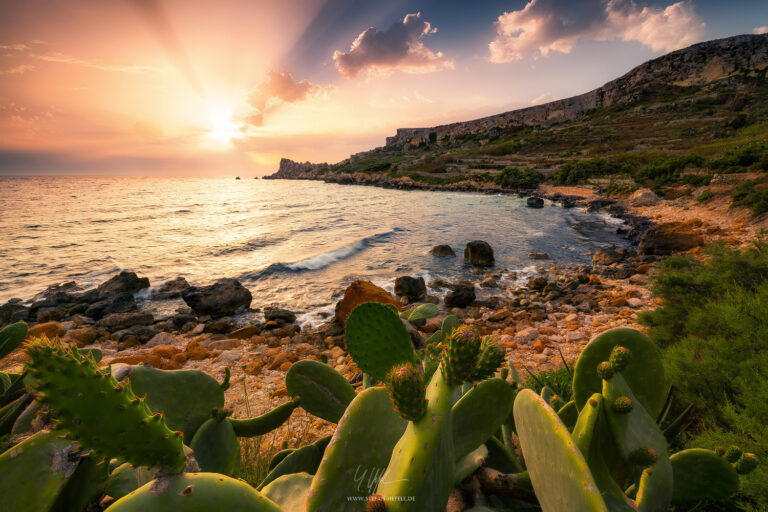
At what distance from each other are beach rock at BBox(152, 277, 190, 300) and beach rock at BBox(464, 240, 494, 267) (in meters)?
10.7

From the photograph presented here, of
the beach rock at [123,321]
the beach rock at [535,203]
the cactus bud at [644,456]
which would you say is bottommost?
the beach rock at [123,321]

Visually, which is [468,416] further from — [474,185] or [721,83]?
[721,83]

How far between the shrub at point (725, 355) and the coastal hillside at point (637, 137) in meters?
12.0

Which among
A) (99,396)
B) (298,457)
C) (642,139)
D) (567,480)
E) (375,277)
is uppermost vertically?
(642,139)

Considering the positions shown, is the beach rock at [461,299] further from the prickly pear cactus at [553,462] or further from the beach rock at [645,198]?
the beach rock at [645,198]

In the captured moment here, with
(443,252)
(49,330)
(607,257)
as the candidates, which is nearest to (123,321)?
(49,330)

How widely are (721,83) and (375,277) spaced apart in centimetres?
10711

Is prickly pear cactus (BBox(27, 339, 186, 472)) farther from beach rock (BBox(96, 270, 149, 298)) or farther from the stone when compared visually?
beach rock (BBox(96, 270, 149, 298))

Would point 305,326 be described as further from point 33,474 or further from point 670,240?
point 670,240

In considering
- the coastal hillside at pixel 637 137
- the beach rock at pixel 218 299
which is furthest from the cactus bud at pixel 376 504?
the coastal hillside at pixel 637 137

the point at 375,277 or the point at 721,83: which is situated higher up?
the point at 721,83

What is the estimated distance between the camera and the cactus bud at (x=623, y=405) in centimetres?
116

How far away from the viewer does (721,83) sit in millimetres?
71562

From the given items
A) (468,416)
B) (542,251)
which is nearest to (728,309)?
(468,416)
